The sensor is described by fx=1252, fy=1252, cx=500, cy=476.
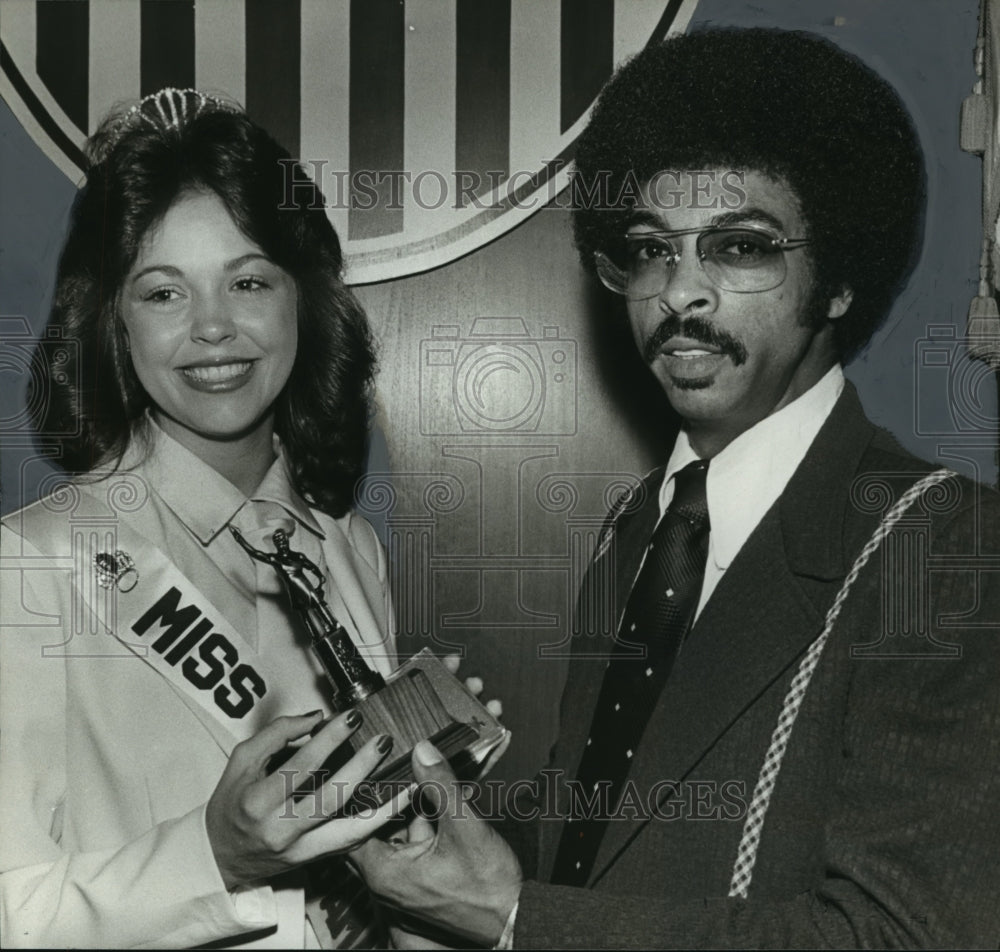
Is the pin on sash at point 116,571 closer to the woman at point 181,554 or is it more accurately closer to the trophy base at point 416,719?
the woman at point 181,554

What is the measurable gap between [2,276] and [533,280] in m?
0.82

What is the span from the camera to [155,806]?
5.79ft

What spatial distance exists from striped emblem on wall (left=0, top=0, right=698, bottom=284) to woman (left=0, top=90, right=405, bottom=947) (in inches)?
2.6

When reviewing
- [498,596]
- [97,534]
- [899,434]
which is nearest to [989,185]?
[899,434]

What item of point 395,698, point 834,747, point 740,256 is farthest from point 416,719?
point 740,256

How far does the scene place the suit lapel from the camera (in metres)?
1.61

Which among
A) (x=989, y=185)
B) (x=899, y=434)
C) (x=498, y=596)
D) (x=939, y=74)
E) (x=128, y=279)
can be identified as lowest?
(x=498, y=596)

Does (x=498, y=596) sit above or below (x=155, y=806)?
above

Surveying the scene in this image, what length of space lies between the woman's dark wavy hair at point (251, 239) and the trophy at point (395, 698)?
0.19 m

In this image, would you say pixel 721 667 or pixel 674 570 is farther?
pixel 674 570

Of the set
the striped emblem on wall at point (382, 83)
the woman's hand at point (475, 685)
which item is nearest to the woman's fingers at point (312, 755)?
the woman's hand at point (475, 685)

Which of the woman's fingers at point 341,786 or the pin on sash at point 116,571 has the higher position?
the pin on sash at point 116,571

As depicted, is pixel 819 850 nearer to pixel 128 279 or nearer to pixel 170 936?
pixel 170 936

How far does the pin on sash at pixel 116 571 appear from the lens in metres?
1.84
